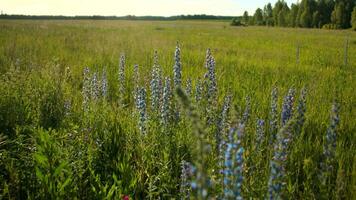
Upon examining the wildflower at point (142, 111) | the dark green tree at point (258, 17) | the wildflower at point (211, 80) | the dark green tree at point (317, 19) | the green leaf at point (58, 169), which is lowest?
the green leaf at point (58, 169)

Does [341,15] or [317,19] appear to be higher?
[341,15]

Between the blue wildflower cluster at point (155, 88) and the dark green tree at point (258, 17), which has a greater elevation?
the dark green tree at point (258, 17)

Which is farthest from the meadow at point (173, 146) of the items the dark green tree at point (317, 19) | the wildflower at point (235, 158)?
the dark green tree at point (317, 19)

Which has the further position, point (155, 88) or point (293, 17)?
point (293, 17)

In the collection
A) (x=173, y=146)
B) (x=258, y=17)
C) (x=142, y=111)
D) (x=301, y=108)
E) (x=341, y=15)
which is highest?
(x=258, y=17)

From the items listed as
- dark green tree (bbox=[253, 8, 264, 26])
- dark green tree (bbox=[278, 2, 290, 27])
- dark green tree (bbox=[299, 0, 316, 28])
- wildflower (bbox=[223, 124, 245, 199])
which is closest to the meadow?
wildflower (bbox=[223, 124, 245, 199])

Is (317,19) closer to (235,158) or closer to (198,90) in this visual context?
(198,90)

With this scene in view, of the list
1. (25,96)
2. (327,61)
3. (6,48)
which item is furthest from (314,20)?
(25,96)

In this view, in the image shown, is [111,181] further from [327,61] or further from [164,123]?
[327,61]

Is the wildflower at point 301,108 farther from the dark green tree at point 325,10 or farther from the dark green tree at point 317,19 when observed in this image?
the dark green tree at point 325,10

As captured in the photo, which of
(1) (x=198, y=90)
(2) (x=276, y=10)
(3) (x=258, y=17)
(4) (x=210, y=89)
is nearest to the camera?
(4) (x=210, y=89)

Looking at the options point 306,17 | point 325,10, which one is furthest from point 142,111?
point 325,10

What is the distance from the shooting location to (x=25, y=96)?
444 cm

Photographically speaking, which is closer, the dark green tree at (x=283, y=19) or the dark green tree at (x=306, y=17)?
the dark green tree at (x=306, y=17)
